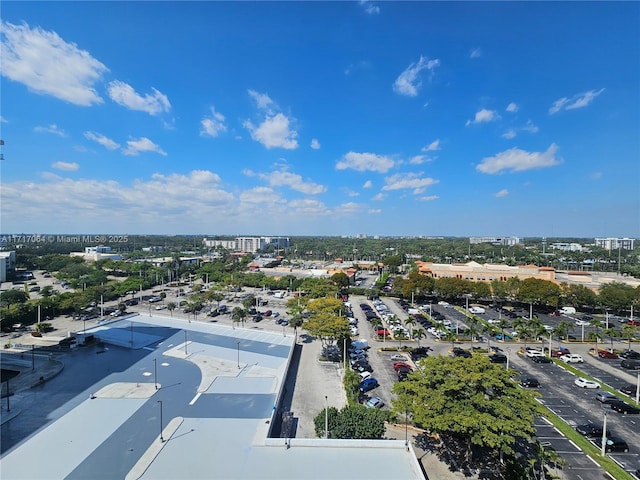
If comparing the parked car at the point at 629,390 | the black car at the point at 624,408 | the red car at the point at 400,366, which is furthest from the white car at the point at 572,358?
the red car at the point at 400,366

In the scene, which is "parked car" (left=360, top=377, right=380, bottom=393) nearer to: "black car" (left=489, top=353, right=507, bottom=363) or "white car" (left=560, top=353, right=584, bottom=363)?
"black car" (left=489, top=353, right=507, bottom=363)

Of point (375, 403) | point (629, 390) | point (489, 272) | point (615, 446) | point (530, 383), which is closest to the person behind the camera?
point (615, 446)

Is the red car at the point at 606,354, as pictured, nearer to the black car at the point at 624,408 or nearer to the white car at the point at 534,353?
the white car at the point at 534,353

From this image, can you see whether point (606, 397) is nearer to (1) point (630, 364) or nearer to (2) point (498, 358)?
(2) point (498, 358)

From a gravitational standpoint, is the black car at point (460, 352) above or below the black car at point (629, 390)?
above

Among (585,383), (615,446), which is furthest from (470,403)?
(585,383)

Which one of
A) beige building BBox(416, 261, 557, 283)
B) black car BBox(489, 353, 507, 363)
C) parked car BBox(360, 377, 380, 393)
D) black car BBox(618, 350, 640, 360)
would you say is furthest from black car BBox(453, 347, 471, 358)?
beige building BBox(416, 261, 557, 283)

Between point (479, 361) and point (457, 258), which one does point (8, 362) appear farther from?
point (457, 258)

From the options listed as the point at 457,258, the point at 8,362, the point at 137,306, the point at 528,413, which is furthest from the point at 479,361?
the point at 457,258
